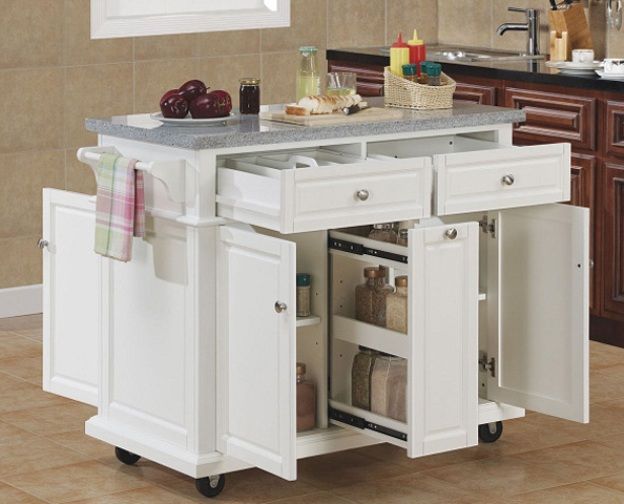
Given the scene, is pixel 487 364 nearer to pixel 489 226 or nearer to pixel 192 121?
pixel 489 226

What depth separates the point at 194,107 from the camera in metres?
3.64

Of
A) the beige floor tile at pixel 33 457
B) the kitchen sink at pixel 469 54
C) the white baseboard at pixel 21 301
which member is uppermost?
the kitchen sink at pixel 469 54

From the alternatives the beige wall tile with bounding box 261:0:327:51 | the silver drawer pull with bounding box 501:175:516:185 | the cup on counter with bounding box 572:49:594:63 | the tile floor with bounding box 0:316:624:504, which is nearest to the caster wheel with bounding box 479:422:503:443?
the tile floor with bounding box 0:316:624:504

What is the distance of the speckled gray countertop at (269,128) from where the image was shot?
346 centimetres

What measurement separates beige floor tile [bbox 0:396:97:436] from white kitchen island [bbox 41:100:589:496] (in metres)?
0.24

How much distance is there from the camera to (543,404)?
3.78 metres

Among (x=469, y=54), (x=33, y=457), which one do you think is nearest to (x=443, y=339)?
(x=33, y=457)

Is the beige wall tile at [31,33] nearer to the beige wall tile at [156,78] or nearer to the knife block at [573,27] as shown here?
the beige wall tile at [156,78]

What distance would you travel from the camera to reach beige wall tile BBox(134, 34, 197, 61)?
5820mm

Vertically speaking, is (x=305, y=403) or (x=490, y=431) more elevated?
(x=305, y=403)

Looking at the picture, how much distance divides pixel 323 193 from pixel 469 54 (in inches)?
119

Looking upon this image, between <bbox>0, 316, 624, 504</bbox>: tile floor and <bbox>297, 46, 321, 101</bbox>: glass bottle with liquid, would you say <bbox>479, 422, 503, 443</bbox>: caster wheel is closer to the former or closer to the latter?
<bbox>0, 316, 624, 504</bbox>: tile floor

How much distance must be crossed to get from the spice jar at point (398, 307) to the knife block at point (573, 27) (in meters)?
2.36

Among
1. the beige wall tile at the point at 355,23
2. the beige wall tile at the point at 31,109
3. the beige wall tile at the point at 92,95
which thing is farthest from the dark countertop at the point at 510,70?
the beige wall tile at the point at 31,109
